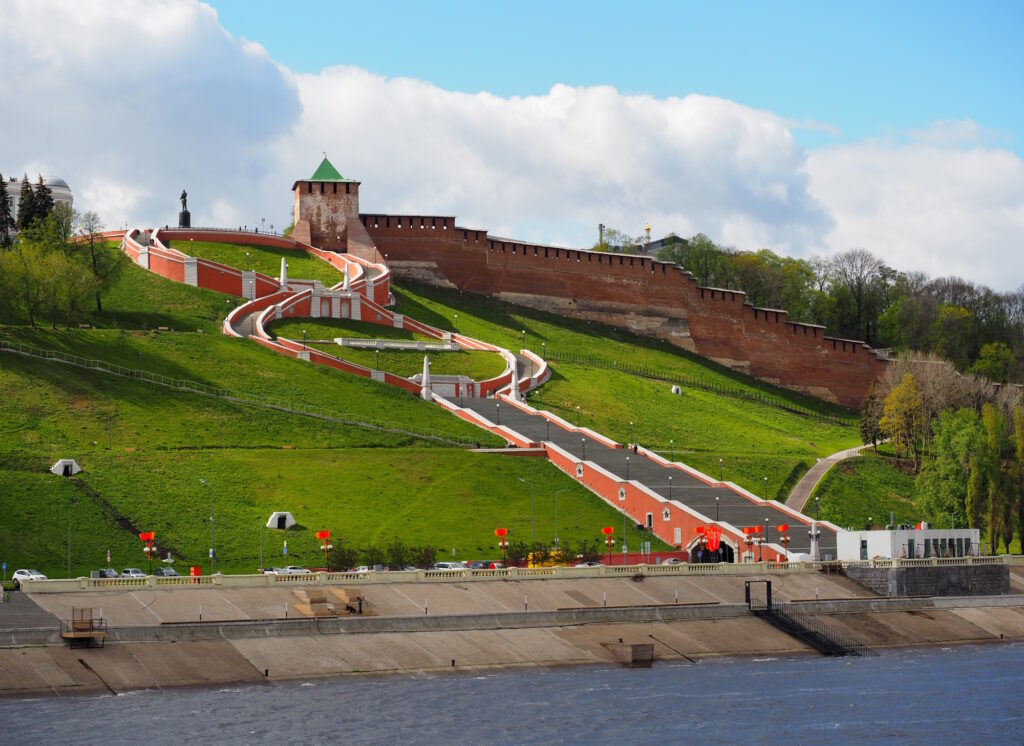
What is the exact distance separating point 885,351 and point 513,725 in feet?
316

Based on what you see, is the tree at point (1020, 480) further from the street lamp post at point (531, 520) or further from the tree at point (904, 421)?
the tree at point (904, 421)

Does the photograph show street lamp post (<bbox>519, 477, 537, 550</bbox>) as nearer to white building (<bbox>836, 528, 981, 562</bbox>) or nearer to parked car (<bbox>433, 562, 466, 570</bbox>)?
parked car (<bbox>433, 562, 466, 570</bbox>)

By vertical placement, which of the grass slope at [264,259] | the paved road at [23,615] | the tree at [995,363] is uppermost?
the grass slope at [264,259]

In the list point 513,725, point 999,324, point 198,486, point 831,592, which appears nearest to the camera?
point 513,725

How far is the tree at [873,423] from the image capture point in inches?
4395

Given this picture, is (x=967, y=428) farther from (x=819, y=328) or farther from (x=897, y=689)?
(x=819, y=328)

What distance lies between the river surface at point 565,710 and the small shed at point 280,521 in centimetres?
2088

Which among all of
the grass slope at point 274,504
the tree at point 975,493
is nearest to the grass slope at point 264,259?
the grass slope at point 274,504

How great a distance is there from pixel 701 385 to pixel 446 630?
66.8 metres

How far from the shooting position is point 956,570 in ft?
241

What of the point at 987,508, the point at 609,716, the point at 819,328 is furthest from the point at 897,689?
the point at 819,328

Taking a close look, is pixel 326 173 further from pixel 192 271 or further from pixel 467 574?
pixel 467 574

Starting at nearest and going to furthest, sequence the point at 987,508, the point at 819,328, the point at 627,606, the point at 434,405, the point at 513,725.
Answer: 1. the point at 513,725
2. the point at 627,606
3. the point at 987,508
4. the point at 434,405
5. the point at 819,328

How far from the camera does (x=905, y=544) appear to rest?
241 feet
